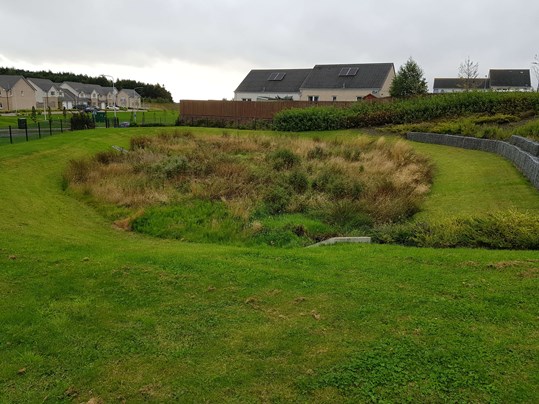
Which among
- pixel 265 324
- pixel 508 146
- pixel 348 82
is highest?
pixel 348 82

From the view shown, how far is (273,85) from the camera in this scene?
56.8 meters

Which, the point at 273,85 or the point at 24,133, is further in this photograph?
the point at 273,85

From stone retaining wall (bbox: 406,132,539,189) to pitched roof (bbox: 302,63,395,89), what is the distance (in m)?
27.3

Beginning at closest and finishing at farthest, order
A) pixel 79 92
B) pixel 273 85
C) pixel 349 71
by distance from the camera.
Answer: pixel 349 71, pixel 273 85, pixel 79 92

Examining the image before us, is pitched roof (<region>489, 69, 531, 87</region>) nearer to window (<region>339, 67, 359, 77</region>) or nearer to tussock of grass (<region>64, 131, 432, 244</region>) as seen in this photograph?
window (<region>339, 67, 359, 77</region>)

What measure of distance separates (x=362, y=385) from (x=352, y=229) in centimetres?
641

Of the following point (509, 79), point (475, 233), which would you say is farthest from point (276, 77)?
point (475, 233)

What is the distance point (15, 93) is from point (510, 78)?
82.5 meters

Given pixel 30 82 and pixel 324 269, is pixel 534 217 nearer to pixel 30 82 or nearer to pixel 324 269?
pixel 324 269

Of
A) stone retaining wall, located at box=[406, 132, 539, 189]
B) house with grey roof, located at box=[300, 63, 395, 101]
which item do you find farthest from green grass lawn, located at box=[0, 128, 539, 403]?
house with grey roof, located at box=[300, 63, 395, 101]

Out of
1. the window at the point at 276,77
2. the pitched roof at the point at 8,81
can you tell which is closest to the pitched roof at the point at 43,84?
the pitched roof at the point at 8,81

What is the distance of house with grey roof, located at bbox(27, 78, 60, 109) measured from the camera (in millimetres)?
83150

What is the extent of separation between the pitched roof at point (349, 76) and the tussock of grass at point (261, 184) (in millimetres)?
31887

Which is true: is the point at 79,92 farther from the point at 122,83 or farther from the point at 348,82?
the point at 348,82
